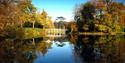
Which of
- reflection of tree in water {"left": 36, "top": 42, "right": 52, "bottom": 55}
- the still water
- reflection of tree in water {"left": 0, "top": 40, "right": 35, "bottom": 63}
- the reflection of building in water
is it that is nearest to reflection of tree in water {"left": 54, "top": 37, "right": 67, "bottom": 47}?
reflection of tree in water {"left": 36, "top": 42, "right": 52, "bottom": 55}

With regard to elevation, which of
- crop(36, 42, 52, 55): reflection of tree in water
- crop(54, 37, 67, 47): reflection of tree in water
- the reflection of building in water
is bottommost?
crop(54, 37, 67, 47): reflection of tree in water

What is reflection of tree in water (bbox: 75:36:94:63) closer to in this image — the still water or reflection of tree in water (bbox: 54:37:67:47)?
the still water

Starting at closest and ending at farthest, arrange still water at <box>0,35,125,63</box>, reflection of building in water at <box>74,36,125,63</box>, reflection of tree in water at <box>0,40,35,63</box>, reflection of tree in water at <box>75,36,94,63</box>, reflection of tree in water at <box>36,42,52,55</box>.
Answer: reflection of tree in water at <box>0,40,35,63</box> → reflection of building in water at <box>74,36,125,63</box> → still water at <box>0,35,125,63</box> → reflection of tree in water at <box>75,36,94,63</box> → reflection of tree in water at <box>36,42,52,55</box>

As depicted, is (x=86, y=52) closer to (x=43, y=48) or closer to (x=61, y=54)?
(x=61, y=54)

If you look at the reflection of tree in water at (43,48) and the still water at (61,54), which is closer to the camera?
the still water at (61,54)

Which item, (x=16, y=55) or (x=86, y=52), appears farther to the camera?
(x=86, y=52)

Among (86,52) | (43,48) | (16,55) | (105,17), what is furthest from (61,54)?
(105,17)

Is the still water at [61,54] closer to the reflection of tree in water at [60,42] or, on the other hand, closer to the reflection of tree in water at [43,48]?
the reflection of tree in water at [43,48]

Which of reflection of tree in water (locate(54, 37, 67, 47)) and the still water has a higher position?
the still water

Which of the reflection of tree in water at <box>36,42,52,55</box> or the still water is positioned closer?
the still water

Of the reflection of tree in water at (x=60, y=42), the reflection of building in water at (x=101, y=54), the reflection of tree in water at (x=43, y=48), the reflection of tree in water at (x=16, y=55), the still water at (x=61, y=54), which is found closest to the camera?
the reflection of tree in water at (x=16, y=55)

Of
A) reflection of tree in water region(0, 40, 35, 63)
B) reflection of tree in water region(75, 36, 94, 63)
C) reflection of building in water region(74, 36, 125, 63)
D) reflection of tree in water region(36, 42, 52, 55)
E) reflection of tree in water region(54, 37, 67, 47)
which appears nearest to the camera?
reflection of tree in water region(0, 40, 35, 63)

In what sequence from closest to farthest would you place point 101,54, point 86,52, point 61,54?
1. point 101,54
2. point 61,54
3. point 86,52

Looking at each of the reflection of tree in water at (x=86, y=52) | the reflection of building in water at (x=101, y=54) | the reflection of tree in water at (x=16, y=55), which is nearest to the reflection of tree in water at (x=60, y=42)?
the reflection of tree in water at (x=86, y=52)
